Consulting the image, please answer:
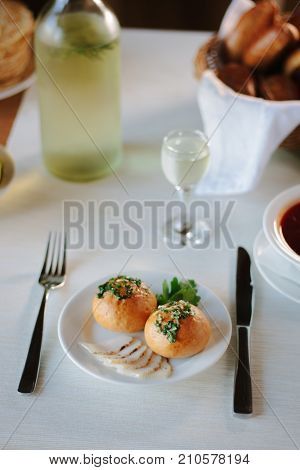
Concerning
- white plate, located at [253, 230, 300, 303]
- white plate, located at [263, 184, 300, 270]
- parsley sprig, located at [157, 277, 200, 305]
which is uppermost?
white plate, located at [263, 184, 300, 270]

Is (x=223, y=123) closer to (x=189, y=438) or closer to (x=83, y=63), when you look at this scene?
(x=83, y=63)

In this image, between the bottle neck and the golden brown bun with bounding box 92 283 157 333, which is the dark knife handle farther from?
the bottle neck

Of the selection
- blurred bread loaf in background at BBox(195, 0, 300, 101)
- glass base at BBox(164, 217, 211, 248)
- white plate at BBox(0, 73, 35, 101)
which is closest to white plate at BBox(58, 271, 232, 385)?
glass base at BBox(164, 217, 211, 248)

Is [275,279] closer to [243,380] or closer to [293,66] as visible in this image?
[243,380]

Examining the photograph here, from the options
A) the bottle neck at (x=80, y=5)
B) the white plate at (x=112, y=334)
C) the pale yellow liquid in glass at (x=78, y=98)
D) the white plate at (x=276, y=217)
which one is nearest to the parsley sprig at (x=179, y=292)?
the white plate at (x=112, y=334)

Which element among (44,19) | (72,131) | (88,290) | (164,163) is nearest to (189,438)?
(88,290)

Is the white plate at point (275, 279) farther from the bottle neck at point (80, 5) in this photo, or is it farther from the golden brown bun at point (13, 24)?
the golden brown bun at point (13, 24)

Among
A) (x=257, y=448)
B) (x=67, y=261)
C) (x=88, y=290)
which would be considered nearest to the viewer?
(x=257, y=448)
